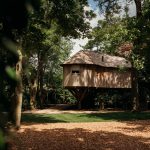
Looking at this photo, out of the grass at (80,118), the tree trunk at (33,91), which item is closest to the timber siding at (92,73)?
the tree trunk at (33,91)

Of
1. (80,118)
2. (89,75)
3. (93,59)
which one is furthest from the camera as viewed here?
(93,59)

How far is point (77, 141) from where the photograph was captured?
14383 mm

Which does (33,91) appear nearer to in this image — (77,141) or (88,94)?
(88,94)

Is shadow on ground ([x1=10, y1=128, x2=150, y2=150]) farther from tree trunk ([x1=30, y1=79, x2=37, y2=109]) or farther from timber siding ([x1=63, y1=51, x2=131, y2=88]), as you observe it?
tree trunk ([x1=30, y1=79, x2=37, y2=109])

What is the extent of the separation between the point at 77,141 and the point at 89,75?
31935 mm

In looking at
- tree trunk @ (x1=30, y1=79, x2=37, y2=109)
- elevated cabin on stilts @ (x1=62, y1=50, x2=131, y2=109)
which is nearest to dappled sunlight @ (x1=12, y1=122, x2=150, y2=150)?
elevated cabin on stilts @ (x1=62, y1=50, x2=131, y2=109)

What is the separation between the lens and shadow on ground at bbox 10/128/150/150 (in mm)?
13234

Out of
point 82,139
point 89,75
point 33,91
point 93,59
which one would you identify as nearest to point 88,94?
point 89,75

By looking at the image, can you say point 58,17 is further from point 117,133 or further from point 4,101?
point 4,101

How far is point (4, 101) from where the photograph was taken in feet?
4.33

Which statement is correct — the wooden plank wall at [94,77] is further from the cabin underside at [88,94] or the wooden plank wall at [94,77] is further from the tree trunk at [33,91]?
the tree trunk at [33,91]

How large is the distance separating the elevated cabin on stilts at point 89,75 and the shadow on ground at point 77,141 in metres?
28.3

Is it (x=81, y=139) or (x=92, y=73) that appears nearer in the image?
(x=81, y=139)

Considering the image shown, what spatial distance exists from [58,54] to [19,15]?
7024 cm
